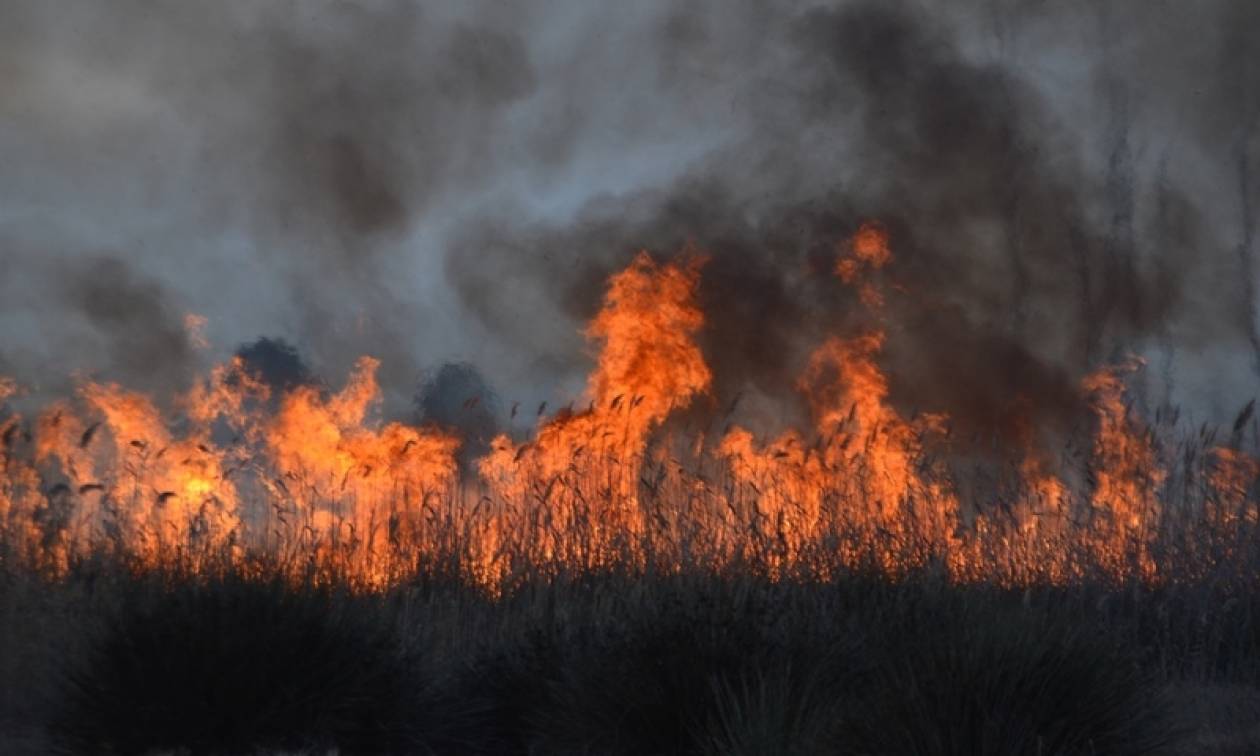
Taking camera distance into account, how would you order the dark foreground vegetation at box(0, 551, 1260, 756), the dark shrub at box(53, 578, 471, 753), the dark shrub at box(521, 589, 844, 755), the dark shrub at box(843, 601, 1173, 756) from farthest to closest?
the dark shrub at box(521, 589, 844, 755) → the dark shrub at box(53, 578, 471, 753) → the dark foreground vegetation at box(0, 551, 1260, 756) → the dark shrub at box(843, 601, 1173, 756)

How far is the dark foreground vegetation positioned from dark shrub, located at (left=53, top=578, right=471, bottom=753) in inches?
0.5

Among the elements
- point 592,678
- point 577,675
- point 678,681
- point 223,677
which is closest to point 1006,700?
point 678,681

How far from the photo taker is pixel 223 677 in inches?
303

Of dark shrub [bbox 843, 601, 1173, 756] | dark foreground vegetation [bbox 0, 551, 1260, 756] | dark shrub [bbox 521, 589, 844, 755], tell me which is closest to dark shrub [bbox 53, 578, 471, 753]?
dark foreground vegetation [bbox 0, 551, 1260, 756]

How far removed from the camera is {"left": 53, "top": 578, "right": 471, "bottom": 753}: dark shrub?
764 cm

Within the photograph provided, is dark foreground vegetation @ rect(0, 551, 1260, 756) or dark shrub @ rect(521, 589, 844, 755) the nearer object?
dark foreground vegetation @ rect(0, 551, 1260, 756)

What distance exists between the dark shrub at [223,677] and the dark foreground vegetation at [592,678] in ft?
0.04

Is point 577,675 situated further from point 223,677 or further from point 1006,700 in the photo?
point 1006,700

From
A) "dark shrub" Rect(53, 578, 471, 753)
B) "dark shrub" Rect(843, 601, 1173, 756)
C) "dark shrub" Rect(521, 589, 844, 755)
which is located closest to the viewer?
"dark shrub" Rect(843, 601, 1173, 756)

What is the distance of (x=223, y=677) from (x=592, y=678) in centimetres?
231

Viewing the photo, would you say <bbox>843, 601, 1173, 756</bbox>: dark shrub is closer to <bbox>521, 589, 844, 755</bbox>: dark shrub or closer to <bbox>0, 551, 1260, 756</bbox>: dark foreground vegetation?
<bbox>0, 551, 1260, 756</bbox>: dark foreground vegetation

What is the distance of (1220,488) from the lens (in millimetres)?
14500

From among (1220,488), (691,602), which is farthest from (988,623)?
(1220,488)

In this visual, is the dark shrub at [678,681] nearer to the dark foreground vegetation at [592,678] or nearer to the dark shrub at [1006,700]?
the dark foreground vegetation at [592,678]
